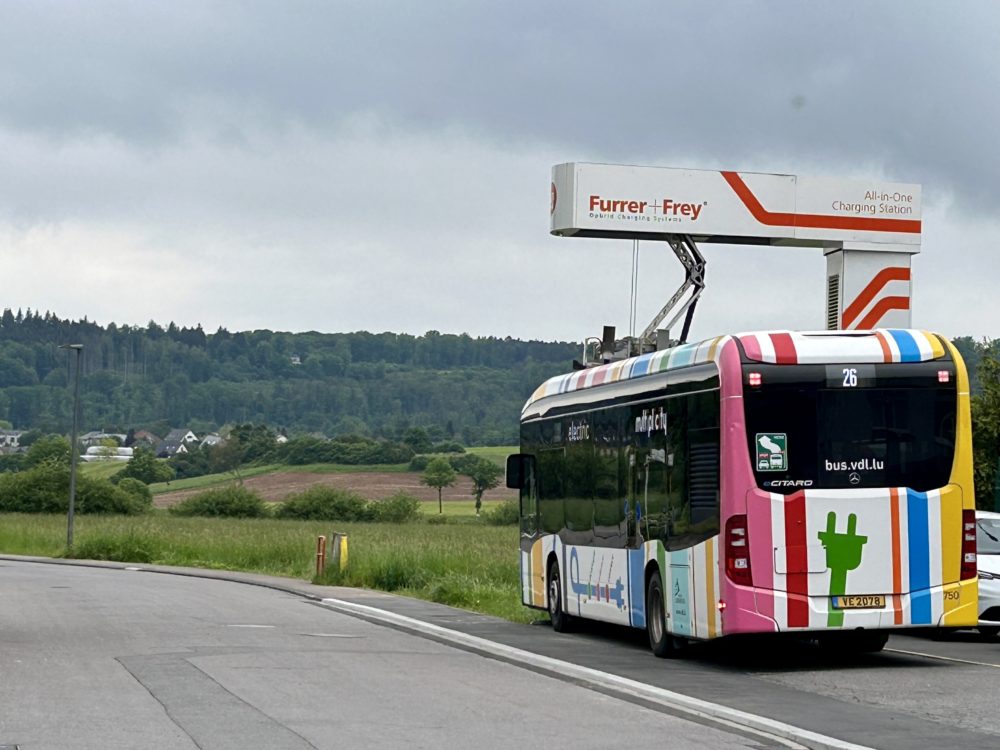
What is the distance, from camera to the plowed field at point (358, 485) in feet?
370

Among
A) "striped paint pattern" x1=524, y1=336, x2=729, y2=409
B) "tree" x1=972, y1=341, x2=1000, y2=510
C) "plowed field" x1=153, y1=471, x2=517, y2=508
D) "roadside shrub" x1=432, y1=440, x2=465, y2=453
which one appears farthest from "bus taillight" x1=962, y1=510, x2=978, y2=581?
"roadside shrub" x1=432, y1=440, x2=465, y2=453

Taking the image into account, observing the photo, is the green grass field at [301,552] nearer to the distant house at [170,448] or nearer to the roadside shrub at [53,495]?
the roadside shrub at [53,495]

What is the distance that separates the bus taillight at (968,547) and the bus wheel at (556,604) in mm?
6600

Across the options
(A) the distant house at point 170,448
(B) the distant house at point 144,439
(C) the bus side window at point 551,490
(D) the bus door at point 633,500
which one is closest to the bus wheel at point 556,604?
(C) the bus side window at point 551,490

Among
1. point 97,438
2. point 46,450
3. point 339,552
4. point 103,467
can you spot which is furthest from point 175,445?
point 339,552

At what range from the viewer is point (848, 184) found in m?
23.5

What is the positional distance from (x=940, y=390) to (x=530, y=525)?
8417mm

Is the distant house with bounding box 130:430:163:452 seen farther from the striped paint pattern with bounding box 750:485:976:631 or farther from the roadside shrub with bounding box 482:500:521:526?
the striped paint pattern with bounding box 750:485:976:631

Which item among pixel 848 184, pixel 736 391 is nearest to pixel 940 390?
pixel 736 391

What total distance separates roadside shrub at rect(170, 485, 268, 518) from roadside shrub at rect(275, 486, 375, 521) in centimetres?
163

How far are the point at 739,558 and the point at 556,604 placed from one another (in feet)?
22.3

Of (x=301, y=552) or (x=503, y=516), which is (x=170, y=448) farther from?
(x=301, y=552)

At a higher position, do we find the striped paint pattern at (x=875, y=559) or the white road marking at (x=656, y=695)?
the striped paint pattern at (x=875, y=559)

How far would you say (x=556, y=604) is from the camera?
21656mm
